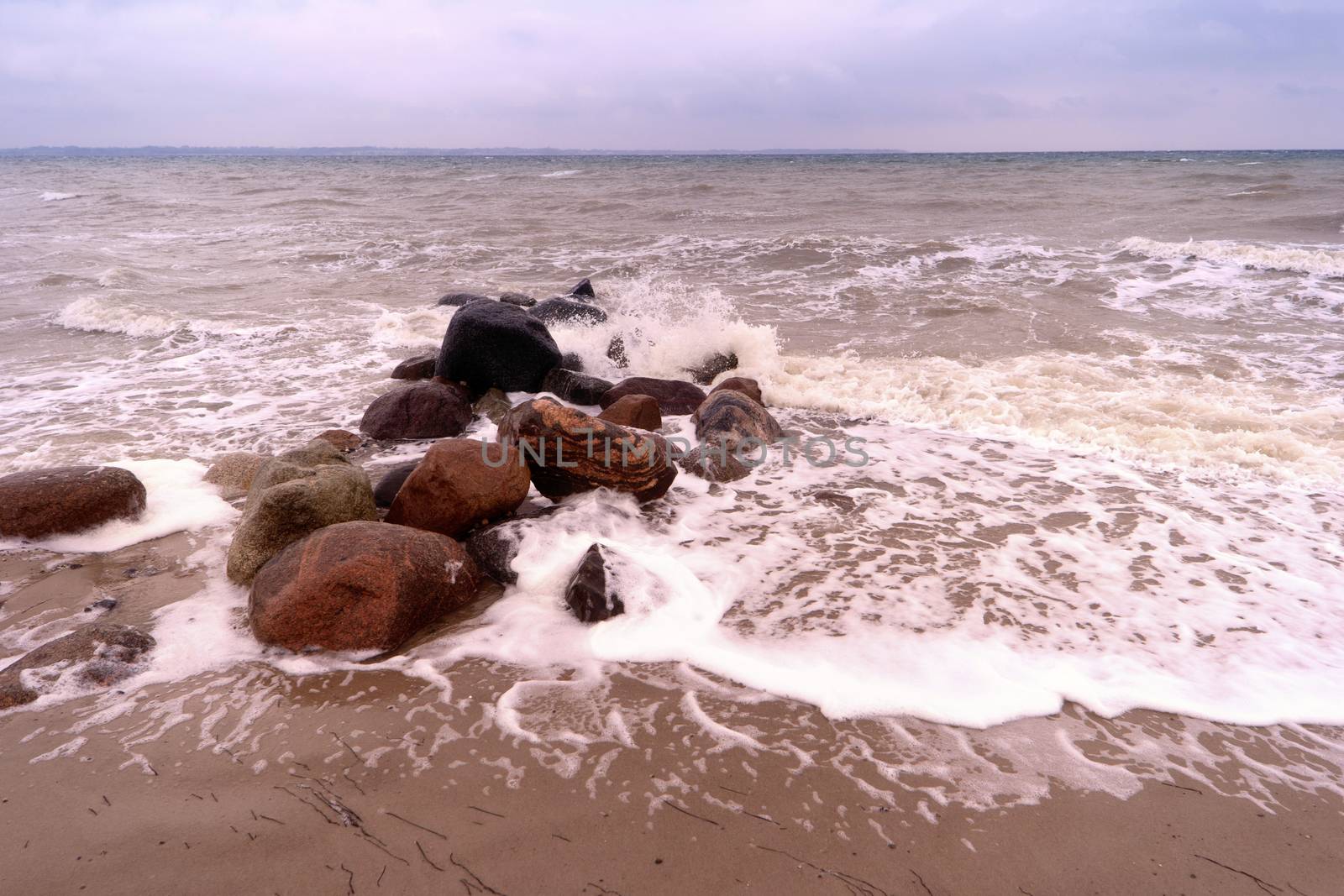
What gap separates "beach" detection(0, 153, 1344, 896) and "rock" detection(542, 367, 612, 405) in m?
0.70

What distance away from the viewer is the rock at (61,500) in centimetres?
351

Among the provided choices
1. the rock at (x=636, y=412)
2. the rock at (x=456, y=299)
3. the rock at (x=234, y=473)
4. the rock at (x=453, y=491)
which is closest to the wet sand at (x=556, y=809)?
the rock at (x=453, y=491)

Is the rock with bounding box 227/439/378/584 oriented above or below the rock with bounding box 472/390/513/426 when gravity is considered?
above

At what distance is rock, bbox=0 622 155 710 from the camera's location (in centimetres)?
246

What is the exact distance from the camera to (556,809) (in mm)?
2033

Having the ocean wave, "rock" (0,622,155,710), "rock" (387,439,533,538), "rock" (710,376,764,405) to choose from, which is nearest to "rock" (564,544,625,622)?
"rock" (387,439,533,538)

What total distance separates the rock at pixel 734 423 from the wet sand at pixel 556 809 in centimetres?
239

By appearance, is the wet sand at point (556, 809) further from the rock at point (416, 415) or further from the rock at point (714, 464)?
the rock at point (416, 415)

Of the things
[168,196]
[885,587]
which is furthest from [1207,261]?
[168,196]

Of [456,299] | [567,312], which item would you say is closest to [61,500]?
[567,312]

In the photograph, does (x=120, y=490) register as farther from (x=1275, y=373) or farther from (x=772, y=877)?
(x=1275, y=373)

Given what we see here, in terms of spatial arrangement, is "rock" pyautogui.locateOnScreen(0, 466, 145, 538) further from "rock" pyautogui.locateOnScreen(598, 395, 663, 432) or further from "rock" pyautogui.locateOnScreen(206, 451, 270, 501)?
"rock" pyautogui.locateOnScreen(598, 395, 663, 432)

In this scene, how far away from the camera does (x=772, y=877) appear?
183cm

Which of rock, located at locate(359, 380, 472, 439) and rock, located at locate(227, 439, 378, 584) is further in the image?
rock, located at locate(359, 380, 472, 439)
